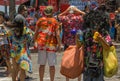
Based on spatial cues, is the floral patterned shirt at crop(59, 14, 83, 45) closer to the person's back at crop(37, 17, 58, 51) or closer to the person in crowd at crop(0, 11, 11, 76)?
the person's back at crop(37, 17, 58, 51)

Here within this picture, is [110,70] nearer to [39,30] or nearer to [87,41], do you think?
[87,41]

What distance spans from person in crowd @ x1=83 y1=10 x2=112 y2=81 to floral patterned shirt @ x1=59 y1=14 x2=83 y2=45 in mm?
2718

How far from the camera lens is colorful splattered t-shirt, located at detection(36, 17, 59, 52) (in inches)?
368

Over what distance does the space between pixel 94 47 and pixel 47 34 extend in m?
2.59

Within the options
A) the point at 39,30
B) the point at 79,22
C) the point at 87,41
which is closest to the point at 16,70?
the point at 39,30

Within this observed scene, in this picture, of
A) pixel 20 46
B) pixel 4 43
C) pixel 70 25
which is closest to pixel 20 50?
pixel 20 46

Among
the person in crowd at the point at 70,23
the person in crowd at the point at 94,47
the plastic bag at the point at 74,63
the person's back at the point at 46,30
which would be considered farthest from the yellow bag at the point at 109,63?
the person in crowd at the point at 70,23

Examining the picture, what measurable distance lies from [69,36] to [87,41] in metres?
2.90

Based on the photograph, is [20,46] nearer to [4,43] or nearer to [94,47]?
[4,43]

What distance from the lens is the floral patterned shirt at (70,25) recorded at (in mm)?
9727

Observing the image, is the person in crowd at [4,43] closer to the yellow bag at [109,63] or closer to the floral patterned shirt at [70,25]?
the floral patterned shirt at [70,25]

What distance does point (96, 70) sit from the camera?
6.92 meters

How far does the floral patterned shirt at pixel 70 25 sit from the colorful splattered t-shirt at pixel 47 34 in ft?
1.48

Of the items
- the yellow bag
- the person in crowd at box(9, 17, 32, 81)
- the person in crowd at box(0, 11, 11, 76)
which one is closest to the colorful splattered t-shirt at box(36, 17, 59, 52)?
the person in crowd at box(9, 17, 32, 81)
